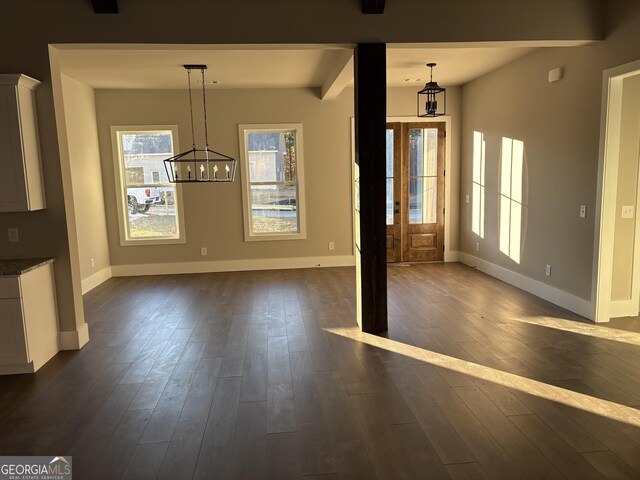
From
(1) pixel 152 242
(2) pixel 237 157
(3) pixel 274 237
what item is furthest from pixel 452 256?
(1) pixel 152 242

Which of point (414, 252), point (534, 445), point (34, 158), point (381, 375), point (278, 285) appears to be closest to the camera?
point (534, 445)

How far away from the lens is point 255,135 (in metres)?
6.96

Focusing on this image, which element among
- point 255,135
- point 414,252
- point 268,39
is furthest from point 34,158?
point 414,252

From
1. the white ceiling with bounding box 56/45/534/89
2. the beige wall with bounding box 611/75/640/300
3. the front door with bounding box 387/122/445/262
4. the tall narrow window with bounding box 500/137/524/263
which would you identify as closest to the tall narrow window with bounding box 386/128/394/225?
the front door with bounding box 387/122/445/262

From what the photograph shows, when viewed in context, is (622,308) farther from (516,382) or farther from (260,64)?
(260,64)

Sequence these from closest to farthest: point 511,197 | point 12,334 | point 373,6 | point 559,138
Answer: point 12,334 → point 373,6 → point 559,138 → point 511,197

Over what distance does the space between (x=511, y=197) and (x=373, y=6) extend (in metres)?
3.14

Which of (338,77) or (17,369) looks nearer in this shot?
(17,369)

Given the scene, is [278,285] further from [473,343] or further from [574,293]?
[574,293]

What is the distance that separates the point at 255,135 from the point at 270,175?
661 millimetres

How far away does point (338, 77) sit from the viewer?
521cm

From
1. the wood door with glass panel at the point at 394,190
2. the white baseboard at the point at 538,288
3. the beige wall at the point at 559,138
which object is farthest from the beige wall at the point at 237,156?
the beige wall at the point at 559,138

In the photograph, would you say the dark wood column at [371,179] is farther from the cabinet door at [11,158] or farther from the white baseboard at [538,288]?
the cabinet door at [11,158]

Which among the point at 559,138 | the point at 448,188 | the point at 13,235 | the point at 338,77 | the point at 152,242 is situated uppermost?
the point at 338,77
